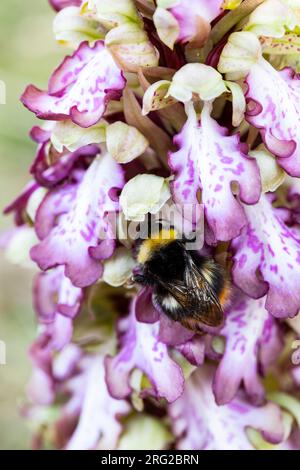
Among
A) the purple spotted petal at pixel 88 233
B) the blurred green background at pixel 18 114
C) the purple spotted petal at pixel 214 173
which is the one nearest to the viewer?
the purple spotted petal at pixel 214 173

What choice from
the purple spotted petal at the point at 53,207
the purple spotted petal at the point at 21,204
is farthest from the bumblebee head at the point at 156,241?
the purple spotted petal at the point at 21,204

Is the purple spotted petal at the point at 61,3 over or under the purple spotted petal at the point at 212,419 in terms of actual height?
over

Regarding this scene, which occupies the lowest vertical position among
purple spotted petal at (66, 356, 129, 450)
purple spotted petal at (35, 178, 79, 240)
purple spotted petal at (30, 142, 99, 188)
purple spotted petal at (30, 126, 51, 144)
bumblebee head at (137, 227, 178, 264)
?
purple spotted petal at (66, 356, 129, 450)

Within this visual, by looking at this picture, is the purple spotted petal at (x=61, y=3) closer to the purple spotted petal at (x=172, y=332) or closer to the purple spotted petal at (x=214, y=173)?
the purple spotted petal at (x=214, y=173)

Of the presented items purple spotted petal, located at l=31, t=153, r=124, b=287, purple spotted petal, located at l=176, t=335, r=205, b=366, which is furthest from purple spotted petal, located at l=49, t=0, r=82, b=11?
purple spotted petal, located at l=176, t=335, r=205, b=366

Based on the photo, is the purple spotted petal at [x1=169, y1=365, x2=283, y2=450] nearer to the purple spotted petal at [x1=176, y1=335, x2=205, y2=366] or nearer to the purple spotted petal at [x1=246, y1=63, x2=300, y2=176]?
the purple spotted petal at [x1=176, y1=335, x2=205, y2=366]

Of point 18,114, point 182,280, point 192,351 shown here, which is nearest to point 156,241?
point 182,280
